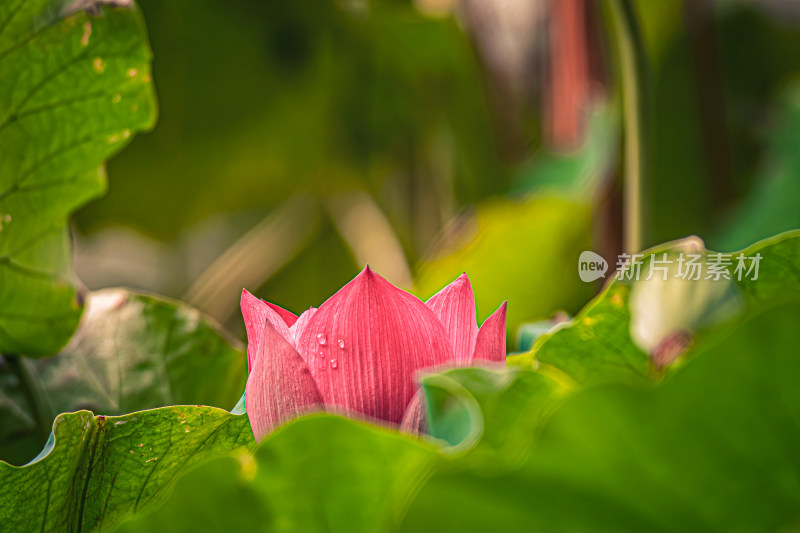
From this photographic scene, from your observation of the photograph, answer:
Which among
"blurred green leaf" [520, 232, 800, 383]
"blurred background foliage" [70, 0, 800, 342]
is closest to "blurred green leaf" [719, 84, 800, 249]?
"blurred background foliage" [70, 0, 800, 342]

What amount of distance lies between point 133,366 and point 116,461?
0.08 metres

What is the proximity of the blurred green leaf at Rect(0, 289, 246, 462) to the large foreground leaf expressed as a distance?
0.04 feet

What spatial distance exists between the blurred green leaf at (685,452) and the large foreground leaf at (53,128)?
172 millimetres

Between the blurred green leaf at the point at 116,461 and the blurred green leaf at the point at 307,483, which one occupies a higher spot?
the blurred green leaf at the point at 307,483

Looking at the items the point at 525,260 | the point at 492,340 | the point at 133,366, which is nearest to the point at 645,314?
the point at 492,340

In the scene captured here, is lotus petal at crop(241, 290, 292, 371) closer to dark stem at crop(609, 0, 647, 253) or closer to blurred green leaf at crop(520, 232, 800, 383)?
blurred green leaf at crop(520, 232, 800, 383)

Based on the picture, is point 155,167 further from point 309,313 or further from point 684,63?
point 309,313

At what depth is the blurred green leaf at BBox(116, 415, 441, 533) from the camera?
0.11 m

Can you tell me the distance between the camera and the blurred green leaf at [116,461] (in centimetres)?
16

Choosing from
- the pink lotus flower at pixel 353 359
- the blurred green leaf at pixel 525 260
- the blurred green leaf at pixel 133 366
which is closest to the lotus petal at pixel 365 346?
the pink lotus flower at pixel 353 359

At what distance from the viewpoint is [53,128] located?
0.72 ft

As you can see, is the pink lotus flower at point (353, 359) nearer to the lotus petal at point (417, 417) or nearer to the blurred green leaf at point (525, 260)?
the lotus petal at point (417, 417)

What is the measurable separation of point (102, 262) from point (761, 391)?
108 centimetres

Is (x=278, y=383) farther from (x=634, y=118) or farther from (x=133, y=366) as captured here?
(x=634, y=118)
